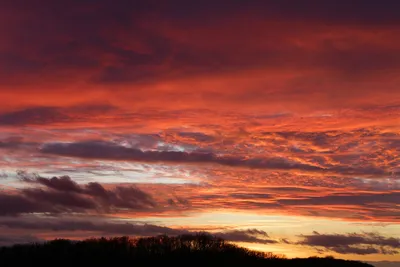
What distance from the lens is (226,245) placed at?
42.4 m

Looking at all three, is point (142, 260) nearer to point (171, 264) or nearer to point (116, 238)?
point (171, 264)

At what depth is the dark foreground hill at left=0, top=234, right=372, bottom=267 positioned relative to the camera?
3716 cm

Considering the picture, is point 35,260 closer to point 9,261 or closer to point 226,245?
point 9,261

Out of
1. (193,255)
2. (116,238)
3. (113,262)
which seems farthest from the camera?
(116,238)

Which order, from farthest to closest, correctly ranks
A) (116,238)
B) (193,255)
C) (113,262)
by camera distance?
1. (116,238)
2. (193,255)
3. (113,262)

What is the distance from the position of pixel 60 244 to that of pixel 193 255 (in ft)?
28.9

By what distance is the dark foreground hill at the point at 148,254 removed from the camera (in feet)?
122

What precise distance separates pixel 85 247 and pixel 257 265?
1099 cm

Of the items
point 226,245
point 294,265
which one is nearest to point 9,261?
point 226,245

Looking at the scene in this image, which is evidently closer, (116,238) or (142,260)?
(142,260)

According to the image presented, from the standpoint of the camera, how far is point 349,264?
134 feet

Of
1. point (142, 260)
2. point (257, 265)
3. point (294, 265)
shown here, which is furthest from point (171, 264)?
point (294, 265)

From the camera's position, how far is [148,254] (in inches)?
1512

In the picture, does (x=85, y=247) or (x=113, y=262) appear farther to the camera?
(x=85, y=247)
